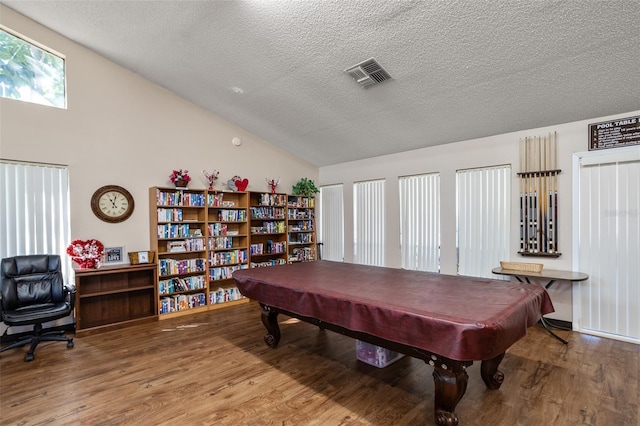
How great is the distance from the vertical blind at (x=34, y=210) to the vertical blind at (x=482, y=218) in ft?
17.8

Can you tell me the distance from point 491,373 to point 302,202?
14.8ft

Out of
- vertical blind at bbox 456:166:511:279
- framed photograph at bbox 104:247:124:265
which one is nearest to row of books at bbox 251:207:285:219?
framed photograph at bbox 104:247:124:265

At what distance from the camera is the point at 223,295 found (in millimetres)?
5012

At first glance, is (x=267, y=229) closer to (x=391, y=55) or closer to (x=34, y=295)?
(x=34, y=295)

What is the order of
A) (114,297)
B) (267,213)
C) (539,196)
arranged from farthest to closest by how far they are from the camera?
1. (267,213)
2. (114,297)
3. (539,196)

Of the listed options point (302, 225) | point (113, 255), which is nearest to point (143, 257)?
point (113, 255)

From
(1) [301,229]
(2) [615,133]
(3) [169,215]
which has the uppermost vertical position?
(2) [615,133]

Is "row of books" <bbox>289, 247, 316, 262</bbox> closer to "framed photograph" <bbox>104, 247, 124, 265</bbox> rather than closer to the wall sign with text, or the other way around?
"framed photograph" <bbox>104, 247, 124, 265</bbox>

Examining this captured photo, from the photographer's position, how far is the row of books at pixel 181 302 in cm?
441

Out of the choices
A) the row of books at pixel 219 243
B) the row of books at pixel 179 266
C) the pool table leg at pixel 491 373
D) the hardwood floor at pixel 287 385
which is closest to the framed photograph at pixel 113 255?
the row of books at pixel 179 266

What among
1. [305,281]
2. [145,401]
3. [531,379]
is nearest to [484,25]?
[305,281]

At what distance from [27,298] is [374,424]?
3981mm

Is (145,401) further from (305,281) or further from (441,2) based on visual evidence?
(441,2)

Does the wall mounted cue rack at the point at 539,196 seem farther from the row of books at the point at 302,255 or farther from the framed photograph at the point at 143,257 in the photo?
the framed photograph at the point at 143,257
